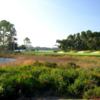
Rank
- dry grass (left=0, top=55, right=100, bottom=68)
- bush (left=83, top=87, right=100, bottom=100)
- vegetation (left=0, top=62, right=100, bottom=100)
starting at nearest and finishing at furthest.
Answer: bush (left=83, top=87, right=100, bottom=100) < vegetation (left=0, top=62, right=100, bottom=100) < dry grass (left=0, top=55, right=100, bottom=68)

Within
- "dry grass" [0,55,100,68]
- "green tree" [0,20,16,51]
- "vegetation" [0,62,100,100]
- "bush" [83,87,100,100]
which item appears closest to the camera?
"bush" [83,87,100,100]

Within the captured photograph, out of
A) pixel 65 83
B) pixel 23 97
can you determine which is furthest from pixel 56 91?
pixel 23 97

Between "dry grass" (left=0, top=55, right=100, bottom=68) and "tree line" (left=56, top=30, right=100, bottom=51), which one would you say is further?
"tree line" (left=56, top=30, right=100, bottom=51)

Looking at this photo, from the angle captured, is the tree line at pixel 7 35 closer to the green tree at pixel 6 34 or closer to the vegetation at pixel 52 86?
the green tree at pixel 6 34

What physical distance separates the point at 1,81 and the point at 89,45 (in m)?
95.7

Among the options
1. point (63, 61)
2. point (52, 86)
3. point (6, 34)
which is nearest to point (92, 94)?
point (52, 86)

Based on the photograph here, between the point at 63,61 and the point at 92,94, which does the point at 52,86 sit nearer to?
the point at 92,94

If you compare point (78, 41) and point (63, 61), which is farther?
point (78, 41)

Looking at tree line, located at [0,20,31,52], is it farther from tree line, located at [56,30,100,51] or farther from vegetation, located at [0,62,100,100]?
vegetation, located at [0,62,100,100]

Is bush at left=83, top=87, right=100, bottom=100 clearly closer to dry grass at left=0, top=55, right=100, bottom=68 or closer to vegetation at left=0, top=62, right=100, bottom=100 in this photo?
vegetation at left=0, top=62, right=100, bottom=100

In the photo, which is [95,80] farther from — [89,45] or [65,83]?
[89,45]

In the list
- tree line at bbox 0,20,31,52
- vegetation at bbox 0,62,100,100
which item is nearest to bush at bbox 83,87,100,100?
vegetation at bbox 0,62,100,100

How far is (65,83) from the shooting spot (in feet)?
48.9

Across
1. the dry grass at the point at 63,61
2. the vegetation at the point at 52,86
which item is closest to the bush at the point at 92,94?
the vegetation at the point at 52,86
